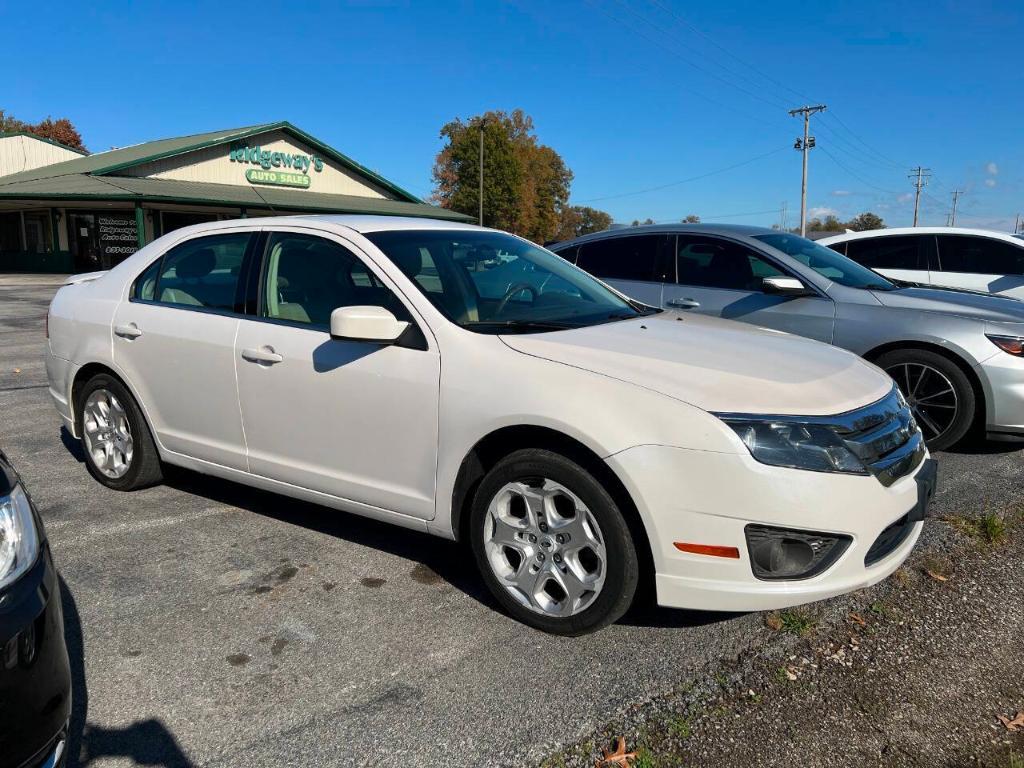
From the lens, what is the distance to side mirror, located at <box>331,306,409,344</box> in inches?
125

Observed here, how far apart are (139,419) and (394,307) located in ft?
6.29

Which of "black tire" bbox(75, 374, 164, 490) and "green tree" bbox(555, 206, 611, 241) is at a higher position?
"green tree" bbox(555, 206, 611, 241)

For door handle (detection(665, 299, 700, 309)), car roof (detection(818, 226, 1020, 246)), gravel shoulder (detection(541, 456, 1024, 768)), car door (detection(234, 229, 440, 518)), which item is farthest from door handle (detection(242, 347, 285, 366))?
car roof (detection(818, 226, 1020, 246))

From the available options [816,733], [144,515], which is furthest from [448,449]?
[144,515]

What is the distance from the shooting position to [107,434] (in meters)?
4.68

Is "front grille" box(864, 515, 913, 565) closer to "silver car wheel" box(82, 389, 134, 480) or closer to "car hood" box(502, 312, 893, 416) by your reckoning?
"car hood" box(502, 312, 893, 416)

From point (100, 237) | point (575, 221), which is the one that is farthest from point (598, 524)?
point (575, 221)

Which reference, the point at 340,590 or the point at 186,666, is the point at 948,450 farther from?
the point at 186,666

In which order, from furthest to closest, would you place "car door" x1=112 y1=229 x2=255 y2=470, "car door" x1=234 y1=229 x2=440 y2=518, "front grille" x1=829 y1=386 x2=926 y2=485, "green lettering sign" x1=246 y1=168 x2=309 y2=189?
"green lettering sign" x1=246 y1=168 x2=309 y2=189 → "car door" x1=112 y1=229 x2=255 y2=470 → "car door" x1=234 y1=229 x2=440 y2=518 → "front grille" x1=829 y1=386 x2=926 y2=485

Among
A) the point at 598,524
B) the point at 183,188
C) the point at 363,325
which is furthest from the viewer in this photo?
the point at 183,188

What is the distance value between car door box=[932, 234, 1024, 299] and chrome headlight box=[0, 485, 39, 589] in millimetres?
9714

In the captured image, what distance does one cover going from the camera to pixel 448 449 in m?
3.21

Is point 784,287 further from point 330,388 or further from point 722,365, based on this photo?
point 330,388

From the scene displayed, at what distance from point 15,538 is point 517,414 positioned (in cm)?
164
